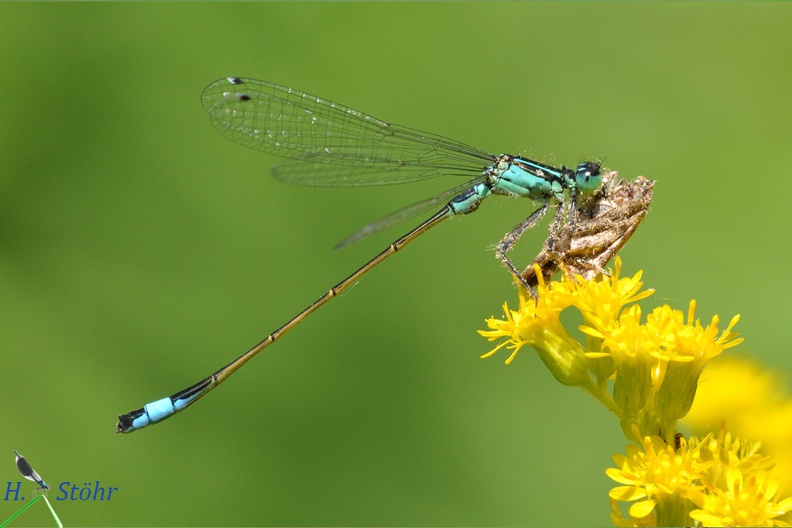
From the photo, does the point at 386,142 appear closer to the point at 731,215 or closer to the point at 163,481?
the point at 163,481

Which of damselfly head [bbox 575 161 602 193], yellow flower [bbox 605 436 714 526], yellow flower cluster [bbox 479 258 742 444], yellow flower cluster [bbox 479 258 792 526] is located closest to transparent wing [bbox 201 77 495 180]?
damselfly head [bbox 575 161 602 193]

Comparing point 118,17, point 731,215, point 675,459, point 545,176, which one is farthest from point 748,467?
point 118,17

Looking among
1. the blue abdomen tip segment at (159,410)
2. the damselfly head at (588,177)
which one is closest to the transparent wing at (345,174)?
the damselfly head at (588,177)

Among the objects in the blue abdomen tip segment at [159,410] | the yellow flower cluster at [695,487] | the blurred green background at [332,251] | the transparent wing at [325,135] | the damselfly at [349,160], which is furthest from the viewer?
the blurred green background at [332,251]

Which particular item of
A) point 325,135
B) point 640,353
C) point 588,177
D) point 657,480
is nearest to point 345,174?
point 325,135

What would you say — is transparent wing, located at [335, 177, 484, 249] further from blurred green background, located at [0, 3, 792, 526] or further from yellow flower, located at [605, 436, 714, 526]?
yellow flower, located at [605, 436, 714, 526]

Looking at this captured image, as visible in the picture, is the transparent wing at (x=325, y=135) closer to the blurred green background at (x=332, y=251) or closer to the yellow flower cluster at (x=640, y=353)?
the blurred green background at (x=332, y=251)
